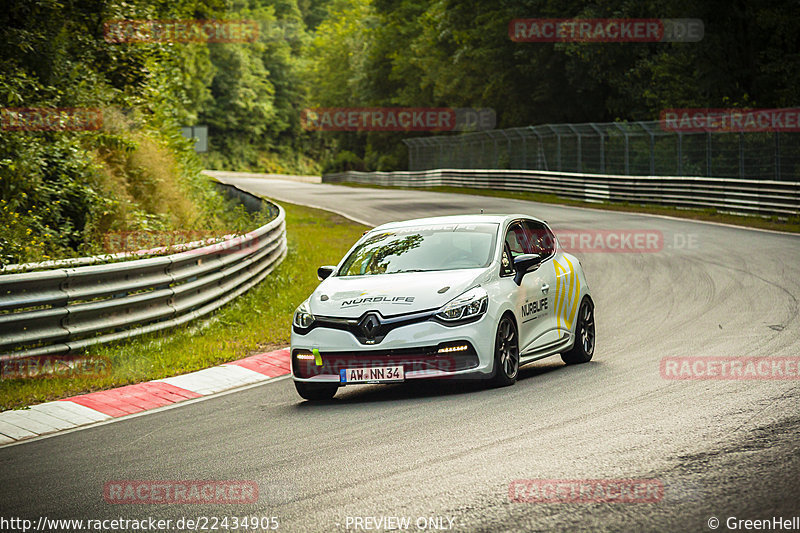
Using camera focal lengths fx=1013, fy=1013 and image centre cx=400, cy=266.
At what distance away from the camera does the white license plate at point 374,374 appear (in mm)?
8562

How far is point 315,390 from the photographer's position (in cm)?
907

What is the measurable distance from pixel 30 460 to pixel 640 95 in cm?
4268

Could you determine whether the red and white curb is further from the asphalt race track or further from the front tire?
the front tire

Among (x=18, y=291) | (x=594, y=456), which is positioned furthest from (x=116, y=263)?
(x=594, y=456)

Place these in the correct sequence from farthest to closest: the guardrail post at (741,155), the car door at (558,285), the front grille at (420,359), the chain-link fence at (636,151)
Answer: the guardrail post at (741,155)
the chain-link fence at (636,151)
the car door at (558,285)
the front grille at (420,359)

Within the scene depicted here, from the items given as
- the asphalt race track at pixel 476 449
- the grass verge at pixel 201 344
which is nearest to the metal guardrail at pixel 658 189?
the grass verge at pixel 201 344

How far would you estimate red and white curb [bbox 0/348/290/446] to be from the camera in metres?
8.34

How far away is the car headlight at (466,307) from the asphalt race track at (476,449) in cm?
70

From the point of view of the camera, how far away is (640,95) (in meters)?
46.5

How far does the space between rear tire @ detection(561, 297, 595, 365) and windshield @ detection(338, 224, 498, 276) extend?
1.51 meters

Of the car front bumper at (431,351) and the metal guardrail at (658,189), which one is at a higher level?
the metal guardrail at (658,189)

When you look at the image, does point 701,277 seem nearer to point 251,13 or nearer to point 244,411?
point 244,411

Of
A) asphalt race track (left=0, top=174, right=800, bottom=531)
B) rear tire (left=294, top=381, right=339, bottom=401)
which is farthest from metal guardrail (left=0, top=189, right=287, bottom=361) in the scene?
rear tire (left=294, top=381, right=339, bottom=401)

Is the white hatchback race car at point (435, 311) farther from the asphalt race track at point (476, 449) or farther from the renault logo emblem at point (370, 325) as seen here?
the asphalt race track at point (476, 449)
